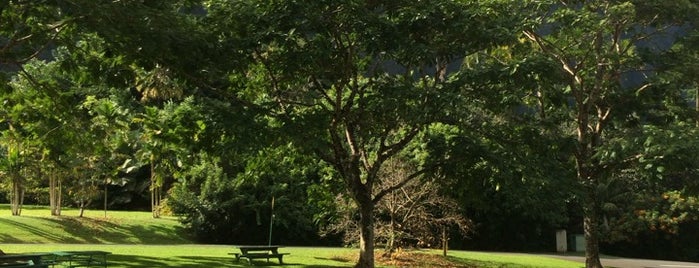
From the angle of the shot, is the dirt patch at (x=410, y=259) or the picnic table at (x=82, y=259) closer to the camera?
the picnic table at (x=82, y=259)

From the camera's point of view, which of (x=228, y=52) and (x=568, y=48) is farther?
(x=568, y=48)

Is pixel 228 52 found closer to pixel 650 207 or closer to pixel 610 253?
pixel 650 207

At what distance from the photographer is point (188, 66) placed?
11.7m

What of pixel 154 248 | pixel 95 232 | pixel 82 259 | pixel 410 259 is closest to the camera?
pixel 82 259

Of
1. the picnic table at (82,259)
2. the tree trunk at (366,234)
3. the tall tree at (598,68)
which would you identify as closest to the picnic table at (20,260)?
the picnic table at (82,259)

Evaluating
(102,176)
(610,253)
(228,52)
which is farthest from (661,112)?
(102,176)

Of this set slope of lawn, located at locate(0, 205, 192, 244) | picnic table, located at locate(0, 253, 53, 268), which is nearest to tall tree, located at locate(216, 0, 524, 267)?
picnic table, located at locate(0, 253, 53, 268)

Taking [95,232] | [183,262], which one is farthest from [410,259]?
[95,232]

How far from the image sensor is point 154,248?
25.1 metres

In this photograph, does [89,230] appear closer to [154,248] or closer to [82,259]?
[154,248]

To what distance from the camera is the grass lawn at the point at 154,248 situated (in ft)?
66.5

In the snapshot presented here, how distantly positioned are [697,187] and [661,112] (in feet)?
17.7

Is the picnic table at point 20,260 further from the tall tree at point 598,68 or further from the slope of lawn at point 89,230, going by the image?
the slope of lawn at point 89,230

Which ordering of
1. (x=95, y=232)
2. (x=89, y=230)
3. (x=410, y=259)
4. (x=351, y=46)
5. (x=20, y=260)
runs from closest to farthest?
1. (x=20, y=260)
2. (x=351, y=46)
3. (x=410, y=259)
4. (x=95, y=232)
5. (x=89, y=230)
